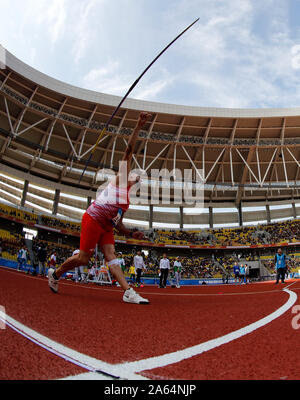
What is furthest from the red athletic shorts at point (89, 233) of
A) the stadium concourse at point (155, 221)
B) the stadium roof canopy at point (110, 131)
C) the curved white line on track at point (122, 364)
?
the stadium roof canopy at point (110, 131)

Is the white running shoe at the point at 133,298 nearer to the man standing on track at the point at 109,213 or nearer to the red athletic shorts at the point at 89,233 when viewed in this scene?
the man standing on track at the point at 109,213

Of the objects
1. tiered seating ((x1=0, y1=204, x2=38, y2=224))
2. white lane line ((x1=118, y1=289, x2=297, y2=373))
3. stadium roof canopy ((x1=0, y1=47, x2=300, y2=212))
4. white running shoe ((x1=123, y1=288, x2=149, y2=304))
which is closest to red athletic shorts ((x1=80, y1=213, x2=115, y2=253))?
white running shoe ((x1=123, y1=288, x2=149, y2=304))

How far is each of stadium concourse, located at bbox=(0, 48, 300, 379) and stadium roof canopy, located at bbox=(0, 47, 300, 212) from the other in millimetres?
127

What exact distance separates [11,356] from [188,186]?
105 feet

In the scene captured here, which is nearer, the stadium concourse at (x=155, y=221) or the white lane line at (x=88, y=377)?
the white lane line at (x=88, y=377)

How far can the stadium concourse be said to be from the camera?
1348 millimetres

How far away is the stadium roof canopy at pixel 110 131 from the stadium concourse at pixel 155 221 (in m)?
0.13

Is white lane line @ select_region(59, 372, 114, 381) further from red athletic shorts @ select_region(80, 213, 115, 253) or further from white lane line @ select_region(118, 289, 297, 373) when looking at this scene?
red athletic shorts @ select_region(80, 213, 115, 253)

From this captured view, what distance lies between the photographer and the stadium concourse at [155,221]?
135 centimetres

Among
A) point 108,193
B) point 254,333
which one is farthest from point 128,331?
point 108,193

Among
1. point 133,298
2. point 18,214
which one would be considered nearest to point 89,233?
point 133,298

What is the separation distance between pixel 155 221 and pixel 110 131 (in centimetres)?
1378

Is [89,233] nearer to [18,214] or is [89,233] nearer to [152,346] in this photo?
[152,346]

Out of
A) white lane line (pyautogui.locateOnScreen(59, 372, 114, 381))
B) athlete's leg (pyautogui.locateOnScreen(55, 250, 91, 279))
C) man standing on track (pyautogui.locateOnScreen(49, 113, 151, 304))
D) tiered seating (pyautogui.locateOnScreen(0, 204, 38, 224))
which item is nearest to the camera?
white lane line (pyautogui.locateOnScreen(59, 372, 114, 381))
